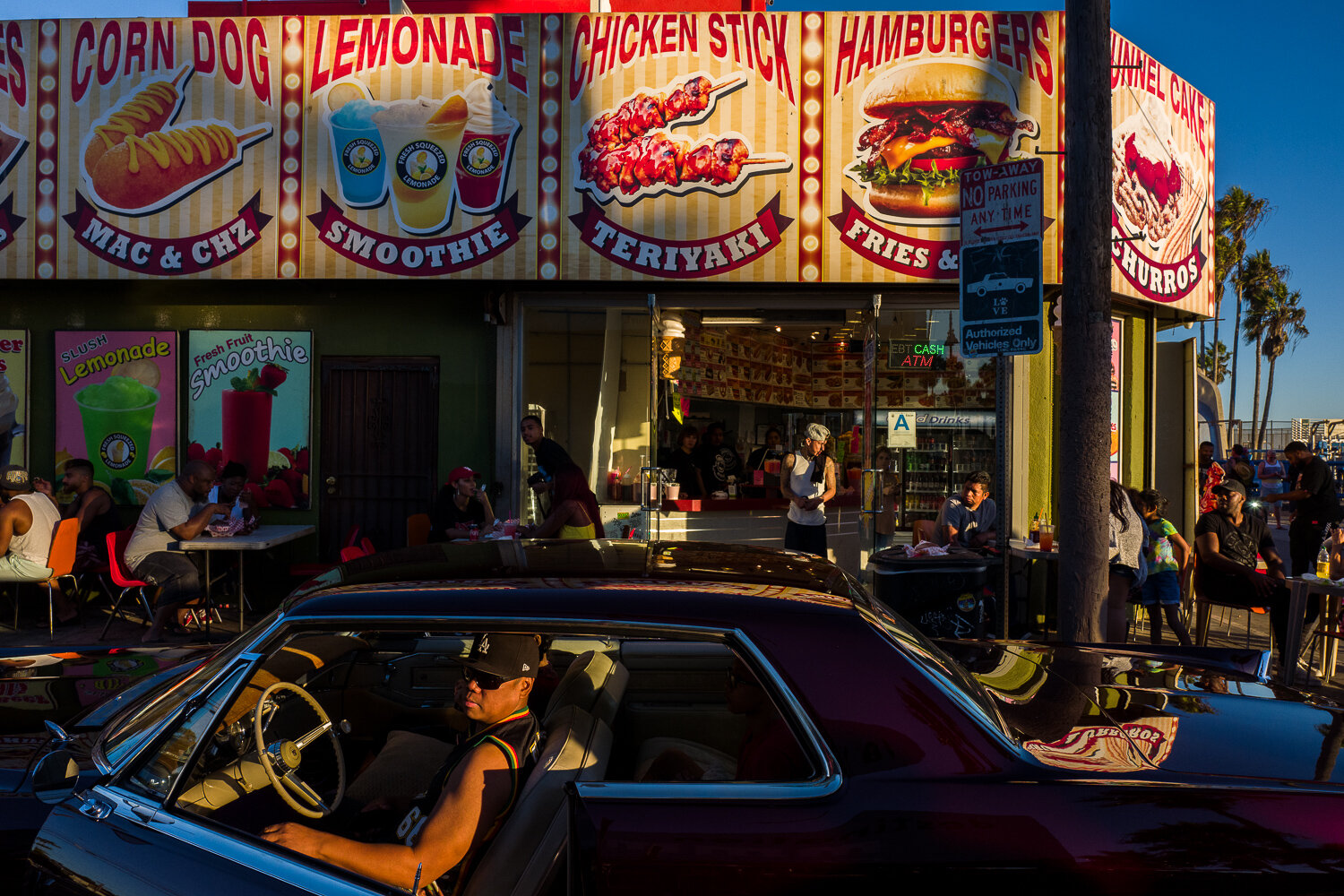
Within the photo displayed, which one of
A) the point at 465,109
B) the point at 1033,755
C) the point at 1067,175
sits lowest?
the point at 1033,755

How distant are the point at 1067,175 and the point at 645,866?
4540mm

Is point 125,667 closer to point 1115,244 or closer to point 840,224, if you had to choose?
point 840,224

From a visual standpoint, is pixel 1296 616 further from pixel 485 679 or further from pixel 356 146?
pixel 356 146

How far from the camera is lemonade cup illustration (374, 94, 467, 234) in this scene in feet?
27.9

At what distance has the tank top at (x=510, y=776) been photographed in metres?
2.27

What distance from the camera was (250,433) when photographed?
9.07 meters

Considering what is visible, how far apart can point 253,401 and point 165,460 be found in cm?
101

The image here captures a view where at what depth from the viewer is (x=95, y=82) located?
28.3 ft

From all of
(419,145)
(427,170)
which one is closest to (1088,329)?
(427,170)

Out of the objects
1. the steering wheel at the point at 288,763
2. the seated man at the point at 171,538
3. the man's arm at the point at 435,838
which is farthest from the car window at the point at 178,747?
the seated man at the point at 171,538

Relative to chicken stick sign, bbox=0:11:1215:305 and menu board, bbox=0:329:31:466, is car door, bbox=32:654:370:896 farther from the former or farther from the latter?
menu board, bbox=0:329:31:466

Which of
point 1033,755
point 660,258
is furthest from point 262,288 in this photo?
point 1033,755

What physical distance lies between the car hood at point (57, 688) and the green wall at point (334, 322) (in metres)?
5.19

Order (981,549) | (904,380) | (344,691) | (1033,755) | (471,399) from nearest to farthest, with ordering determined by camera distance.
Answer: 1. (1033,755)
2. (344,691)
3. (981,549)
4. (471,399)
5. (904,380)
